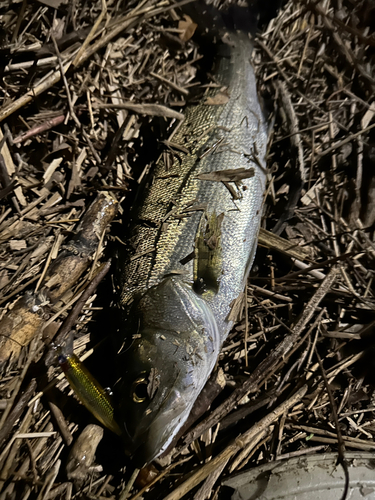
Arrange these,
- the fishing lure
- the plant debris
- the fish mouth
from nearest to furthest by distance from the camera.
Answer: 1. the fish mouth
2. the fishing lure
3. the plant debris

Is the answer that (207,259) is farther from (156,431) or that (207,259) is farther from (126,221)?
(156,431)

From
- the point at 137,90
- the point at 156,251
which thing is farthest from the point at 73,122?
the point at 156,251

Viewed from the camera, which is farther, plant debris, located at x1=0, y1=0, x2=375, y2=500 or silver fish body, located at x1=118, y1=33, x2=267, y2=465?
plant debris, located at x1=0, y1=0, x2=375, y2=500

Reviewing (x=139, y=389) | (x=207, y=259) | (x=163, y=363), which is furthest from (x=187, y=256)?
(x=139, y=389)

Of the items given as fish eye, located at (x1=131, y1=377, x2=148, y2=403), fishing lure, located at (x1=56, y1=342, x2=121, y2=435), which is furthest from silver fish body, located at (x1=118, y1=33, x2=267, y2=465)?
fishing lure, located at (x1=56, y1=342, x2=121, y2=435)

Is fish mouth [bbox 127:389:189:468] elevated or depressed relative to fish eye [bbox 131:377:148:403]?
depressed

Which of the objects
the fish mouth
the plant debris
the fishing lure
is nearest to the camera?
the fish mouth

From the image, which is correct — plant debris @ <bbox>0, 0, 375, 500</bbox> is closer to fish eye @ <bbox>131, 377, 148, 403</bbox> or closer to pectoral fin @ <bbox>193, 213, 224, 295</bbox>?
fish eye @ <bbox>131, 377, 148, 403</bbox>
